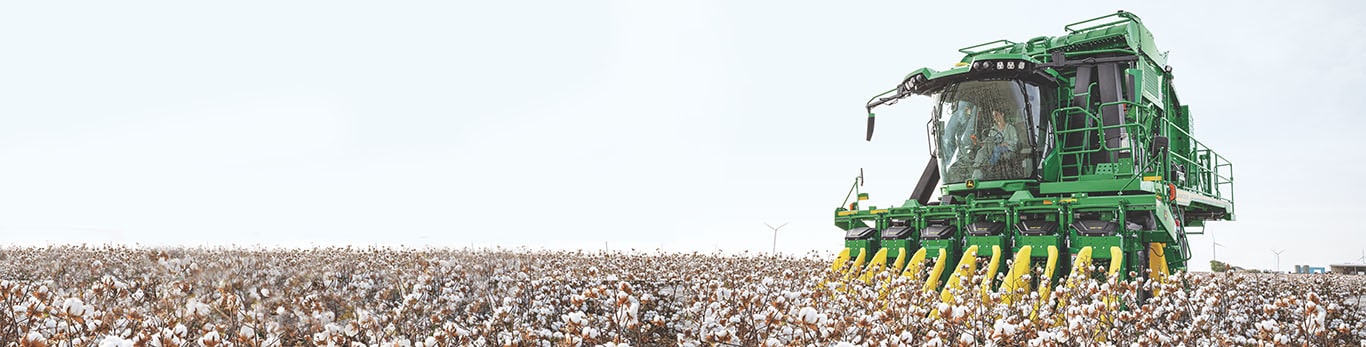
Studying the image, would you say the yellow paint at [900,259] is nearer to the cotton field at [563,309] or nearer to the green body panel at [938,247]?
the green body panel at [938,247]

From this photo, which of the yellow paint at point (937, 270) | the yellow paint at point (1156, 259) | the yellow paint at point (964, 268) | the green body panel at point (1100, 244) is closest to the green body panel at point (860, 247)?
the yellow paint at point (937, 270)

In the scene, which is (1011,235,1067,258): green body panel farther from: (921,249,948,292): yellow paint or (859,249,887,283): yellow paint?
(859,249,887,283): yellow paint

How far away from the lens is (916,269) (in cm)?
965

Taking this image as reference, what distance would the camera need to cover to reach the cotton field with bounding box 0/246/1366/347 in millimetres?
4449

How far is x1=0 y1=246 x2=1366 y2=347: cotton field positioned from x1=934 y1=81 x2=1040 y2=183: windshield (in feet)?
9.26

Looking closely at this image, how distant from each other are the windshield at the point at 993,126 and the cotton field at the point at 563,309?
9.26 feet

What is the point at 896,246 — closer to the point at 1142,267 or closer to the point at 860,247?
the point at 860,247

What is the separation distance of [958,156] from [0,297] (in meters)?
10.4

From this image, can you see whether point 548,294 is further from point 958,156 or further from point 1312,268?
point 1312,268

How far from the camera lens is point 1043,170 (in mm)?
11070

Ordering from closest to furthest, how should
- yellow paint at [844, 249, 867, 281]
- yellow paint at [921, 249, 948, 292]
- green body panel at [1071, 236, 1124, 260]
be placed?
green body panel at [1071, 236, 1124, 260] < yellow paint at [921, 249, 948, 292] < yellow paint at [844, 249, 867, 281]

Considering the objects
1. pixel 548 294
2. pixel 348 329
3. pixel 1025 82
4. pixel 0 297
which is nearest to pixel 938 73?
pixel 1025 82

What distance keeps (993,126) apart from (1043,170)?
0.92 meters

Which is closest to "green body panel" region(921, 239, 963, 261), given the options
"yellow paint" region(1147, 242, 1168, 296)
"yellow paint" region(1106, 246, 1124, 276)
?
"yellow paint" region(1106, 246, 1124, 276)
